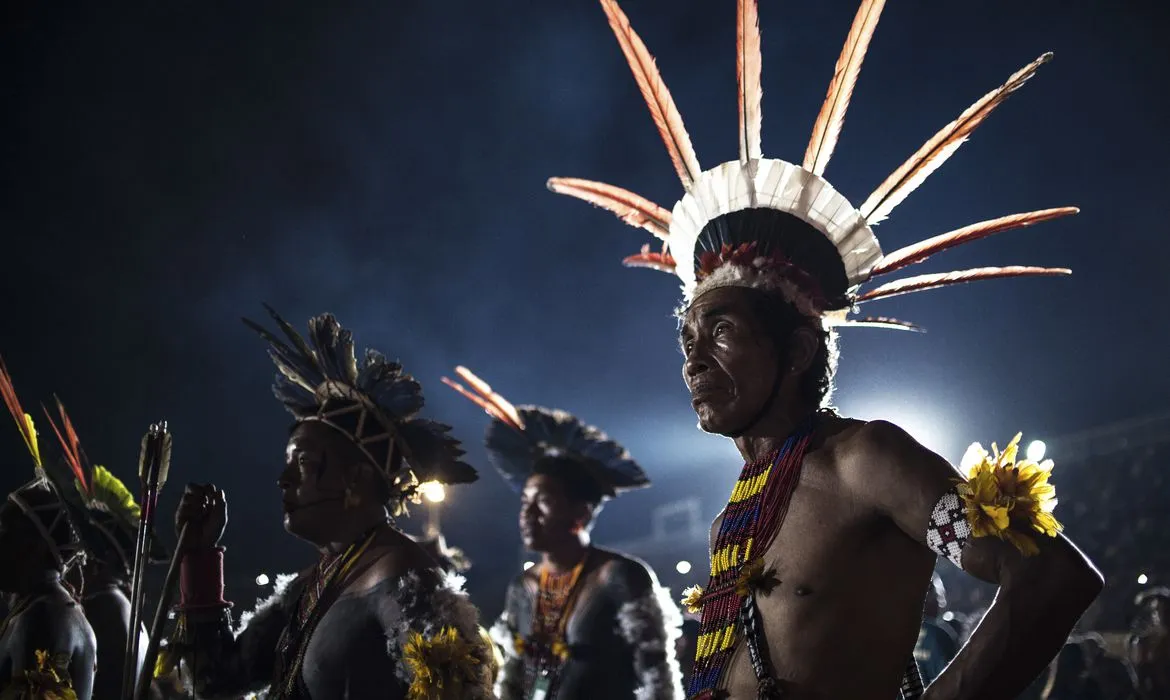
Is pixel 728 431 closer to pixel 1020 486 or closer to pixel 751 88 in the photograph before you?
pixel 1020 486

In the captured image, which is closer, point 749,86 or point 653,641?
point 749,86

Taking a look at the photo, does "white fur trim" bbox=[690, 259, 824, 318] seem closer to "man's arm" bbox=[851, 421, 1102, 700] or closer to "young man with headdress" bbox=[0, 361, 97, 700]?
"man's arm" bbox=[851, 421, 1102, 700]

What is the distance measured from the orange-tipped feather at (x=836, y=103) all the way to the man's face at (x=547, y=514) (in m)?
4.34

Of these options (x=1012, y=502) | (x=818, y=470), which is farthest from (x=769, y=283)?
(x=1012, y=502)

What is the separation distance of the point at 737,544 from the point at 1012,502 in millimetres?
944

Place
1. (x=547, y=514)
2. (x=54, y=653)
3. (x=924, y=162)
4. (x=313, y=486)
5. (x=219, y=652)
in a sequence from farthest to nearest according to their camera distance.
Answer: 1. (x=547, y=514)
2. (x=54, y=653)
3. (x=313, y=486)
4. (x=219, y=652)
5. (x=924, y=162)

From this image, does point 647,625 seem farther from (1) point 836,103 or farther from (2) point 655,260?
(1) point 836,103

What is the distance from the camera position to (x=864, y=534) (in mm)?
2500

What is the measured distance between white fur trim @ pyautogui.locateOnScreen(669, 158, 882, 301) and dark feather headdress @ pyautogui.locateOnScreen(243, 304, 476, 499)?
2114 millimetres

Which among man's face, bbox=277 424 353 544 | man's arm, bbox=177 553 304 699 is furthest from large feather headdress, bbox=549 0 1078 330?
man's arm, bbox=177 553 304 699

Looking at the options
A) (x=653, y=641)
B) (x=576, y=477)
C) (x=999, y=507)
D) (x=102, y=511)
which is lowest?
(x=999, y=507)

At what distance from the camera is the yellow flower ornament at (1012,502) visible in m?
2.16

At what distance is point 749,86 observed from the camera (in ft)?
11.0

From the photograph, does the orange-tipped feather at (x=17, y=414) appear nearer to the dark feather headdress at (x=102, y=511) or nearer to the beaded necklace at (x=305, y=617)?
the dark feather headdress at (x=102, y=511)
